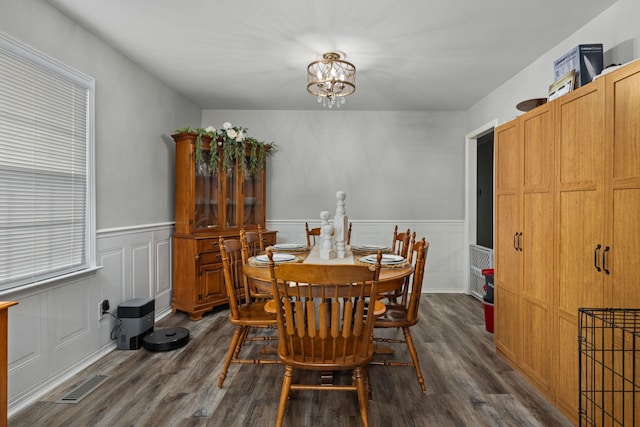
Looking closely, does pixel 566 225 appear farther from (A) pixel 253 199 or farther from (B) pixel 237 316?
(A) pixel 253 199

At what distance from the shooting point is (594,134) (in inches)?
75.0

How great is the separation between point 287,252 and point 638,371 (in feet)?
7.17

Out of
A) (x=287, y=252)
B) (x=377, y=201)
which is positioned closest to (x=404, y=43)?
(x=287, y=252)

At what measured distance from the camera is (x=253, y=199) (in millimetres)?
4539

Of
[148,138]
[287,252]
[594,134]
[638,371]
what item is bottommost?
[638,371]

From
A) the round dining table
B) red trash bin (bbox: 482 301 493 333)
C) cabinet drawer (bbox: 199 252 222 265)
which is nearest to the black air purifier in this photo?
cabinet drawer (bbox: 199 252 222 265)

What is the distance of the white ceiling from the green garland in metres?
0.53

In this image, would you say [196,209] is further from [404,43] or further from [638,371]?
[638,371]

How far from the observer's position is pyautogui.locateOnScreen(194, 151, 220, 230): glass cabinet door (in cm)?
396

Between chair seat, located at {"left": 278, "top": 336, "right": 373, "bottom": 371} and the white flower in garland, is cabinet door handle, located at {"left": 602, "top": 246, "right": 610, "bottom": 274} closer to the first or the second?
chair seat, located at {"left": 278, "top": 336, "right": 373, "bottom": 371}

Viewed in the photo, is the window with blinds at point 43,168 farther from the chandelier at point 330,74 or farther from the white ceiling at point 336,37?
the chandelier at point 330,74

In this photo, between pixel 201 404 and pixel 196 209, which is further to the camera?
pixel 196 209

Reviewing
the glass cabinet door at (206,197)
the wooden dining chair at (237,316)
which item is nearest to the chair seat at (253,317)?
the wooden dining chair at (237,316)

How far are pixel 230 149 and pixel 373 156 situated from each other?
6.61 feet
